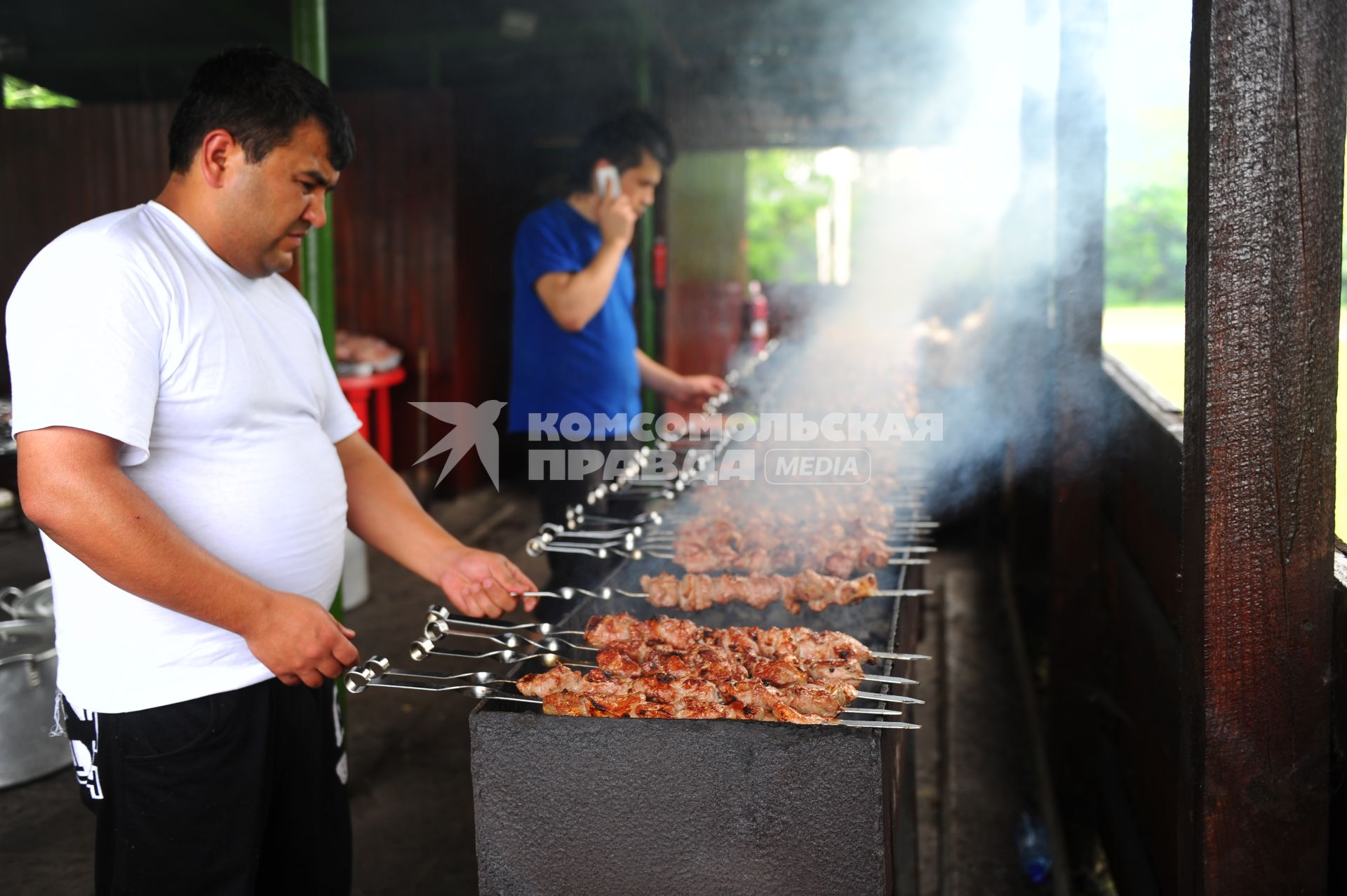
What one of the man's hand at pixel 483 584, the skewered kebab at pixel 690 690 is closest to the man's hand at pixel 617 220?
the man's hand at pixel 483 584

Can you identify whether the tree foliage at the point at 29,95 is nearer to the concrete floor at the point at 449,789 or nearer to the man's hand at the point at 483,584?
the concrete floor at the point at 449,789

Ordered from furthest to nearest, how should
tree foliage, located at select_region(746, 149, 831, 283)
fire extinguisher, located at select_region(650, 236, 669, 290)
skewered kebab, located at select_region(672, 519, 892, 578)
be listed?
1. tree foliage, located at select_region(746, 149, 831, 283)
2. fire extinguisher, located at select_region(650, 236, 669, 290)
3. skewered kebab, located at select_region(672, 519, 892, 578)

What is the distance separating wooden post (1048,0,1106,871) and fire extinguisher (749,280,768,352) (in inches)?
301

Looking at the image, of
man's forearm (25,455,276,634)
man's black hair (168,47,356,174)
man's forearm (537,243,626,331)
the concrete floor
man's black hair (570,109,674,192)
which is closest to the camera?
man's forearm (25,455,276,634)

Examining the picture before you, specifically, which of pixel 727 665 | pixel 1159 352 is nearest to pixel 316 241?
pixel 727 665

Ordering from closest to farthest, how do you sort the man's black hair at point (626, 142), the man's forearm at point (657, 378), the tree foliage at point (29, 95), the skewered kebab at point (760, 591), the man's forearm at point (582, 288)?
1. the skewered kebab at point (760, 591)
2. the man's forearm at point (582, 288)
3. the man's black hair at point (626, 142)
4. the man's forearm at point (657, 378)
5. the tree foliage at point (29, 95)

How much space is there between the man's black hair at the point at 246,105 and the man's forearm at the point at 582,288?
226cm

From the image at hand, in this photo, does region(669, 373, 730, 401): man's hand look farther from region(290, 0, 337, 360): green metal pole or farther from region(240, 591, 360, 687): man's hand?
region(240, 591, 360, 687): man's hand

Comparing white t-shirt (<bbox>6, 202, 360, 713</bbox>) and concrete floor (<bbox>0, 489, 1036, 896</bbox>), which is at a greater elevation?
white t-shirt (<bbox>6, 202, 360, 713</bbox>)

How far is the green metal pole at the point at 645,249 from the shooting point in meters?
8.53

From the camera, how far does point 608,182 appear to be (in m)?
4.95

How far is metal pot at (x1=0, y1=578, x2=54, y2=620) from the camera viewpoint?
15.8 feet

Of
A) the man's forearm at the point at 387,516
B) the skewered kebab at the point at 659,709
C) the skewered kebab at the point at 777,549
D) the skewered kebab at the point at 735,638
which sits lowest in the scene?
the skewered kebab at the point at 659,709

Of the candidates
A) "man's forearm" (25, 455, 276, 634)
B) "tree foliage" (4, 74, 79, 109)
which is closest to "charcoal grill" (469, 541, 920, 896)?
"man's forearm" (25, 455, 276, 634)
